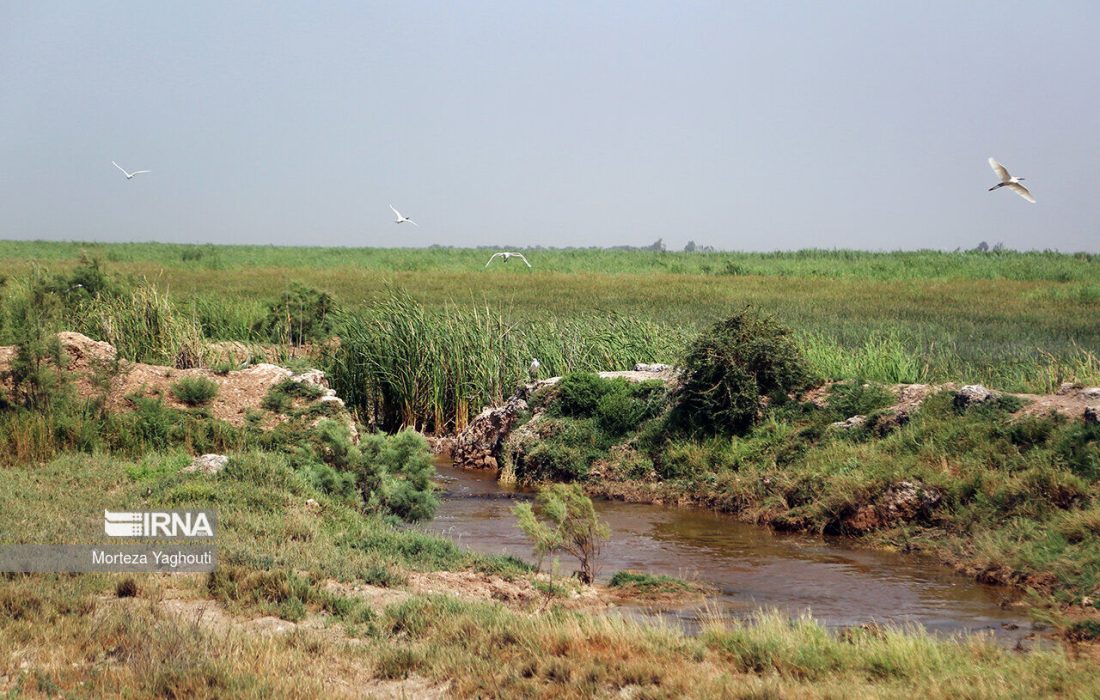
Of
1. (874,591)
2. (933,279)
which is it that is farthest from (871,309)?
(874,591)

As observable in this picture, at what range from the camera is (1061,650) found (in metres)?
6.38

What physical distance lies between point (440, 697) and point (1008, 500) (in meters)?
7.36

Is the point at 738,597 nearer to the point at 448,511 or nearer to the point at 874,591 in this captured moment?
the point at 874,591

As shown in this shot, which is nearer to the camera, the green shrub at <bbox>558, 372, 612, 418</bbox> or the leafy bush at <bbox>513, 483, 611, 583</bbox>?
the leafy bush at <bbox>513, 483, 611, 583</bbox>

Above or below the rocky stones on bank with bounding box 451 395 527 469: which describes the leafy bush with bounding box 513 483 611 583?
above

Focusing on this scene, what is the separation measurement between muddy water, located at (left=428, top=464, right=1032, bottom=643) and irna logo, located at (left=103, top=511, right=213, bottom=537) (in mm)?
2954

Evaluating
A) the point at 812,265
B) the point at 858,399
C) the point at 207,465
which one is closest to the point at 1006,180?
the point at 858,399

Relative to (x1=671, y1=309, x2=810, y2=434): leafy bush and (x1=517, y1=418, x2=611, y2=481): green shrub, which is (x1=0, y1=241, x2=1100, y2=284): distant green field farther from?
(x1=671, y1=309, x2=810, y2=434): leafy bush

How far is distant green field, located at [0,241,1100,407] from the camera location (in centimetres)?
1664

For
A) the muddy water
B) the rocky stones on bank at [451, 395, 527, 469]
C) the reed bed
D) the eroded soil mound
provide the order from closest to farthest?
1. the muddy water
2. the eroded soil mound
3. the rocky stones on bank at [451, 395, 527, 469]
4. the reed bed

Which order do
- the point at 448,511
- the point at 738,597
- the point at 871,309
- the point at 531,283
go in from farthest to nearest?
the point at 531,283, the point at 871,309, the point at 448,511, the point at 738,597

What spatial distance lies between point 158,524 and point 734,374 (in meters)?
8.17

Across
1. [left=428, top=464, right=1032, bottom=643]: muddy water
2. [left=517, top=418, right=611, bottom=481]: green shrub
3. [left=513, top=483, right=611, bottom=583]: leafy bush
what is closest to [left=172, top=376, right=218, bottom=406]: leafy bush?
[left=428, top=464, right=1032, bottom=643]: muddy water

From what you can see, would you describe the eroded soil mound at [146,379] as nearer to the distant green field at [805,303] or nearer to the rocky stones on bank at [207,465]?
the rocky stones on bank at [207,465]
